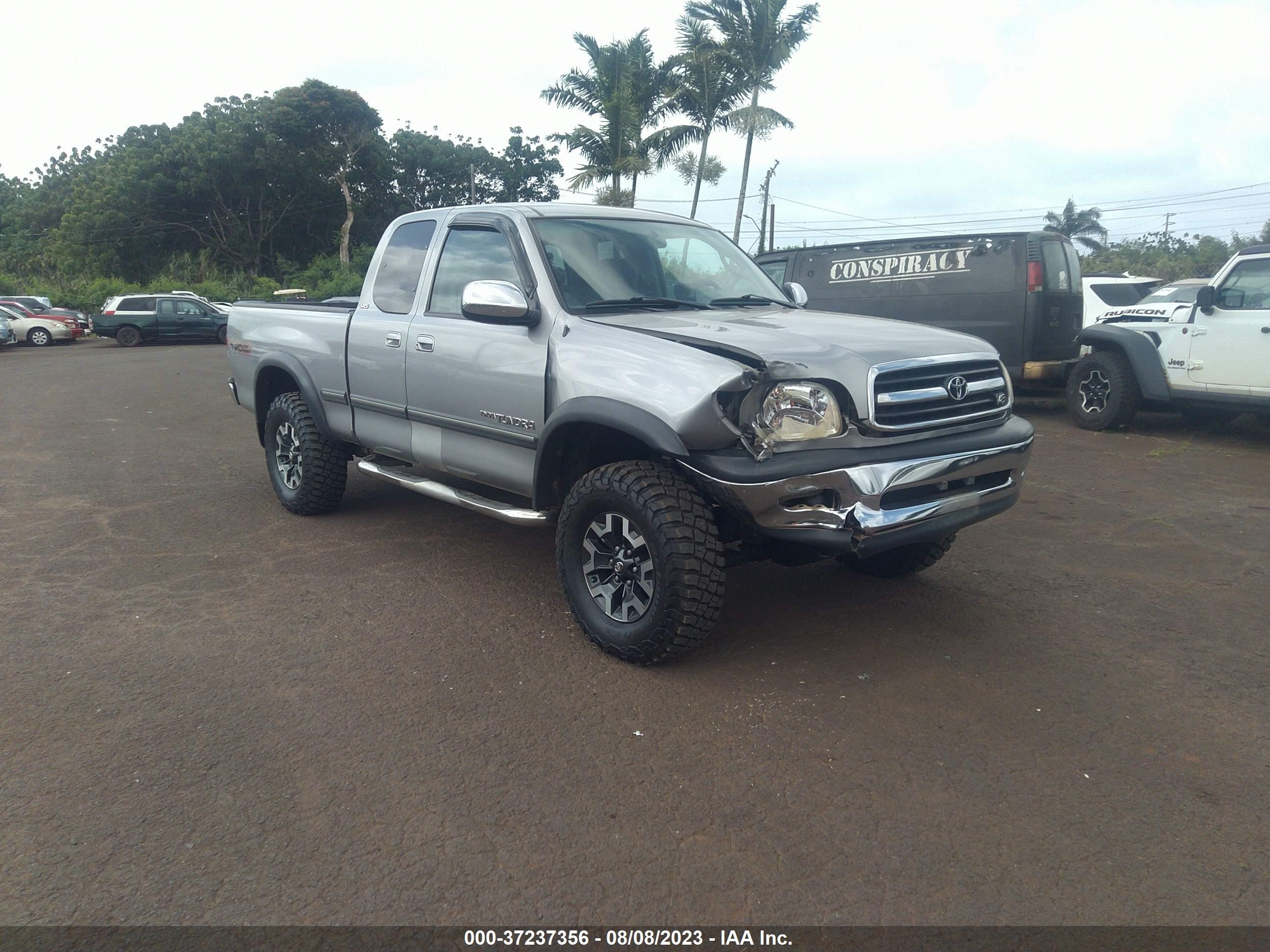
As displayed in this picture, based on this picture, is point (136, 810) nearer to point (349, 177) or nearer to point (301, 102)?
point (301, 102)

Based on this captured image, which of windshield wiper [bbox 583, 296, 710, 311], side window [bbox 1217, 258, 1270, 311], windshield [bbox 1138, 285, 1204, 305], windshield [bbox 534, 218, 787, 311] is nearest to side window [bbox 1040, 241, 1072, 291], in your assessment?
side window [bbox 1217, 258, 1270, 311]

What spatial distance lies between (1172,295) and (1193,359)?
20.9 feet

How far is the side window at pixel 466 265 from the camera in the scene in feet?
15.8

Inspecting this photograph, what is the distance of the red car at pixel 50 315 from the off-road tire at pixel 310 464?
26.4 m

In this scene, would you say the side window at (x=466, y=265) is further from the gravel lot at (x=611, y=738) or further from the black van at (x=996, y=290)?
the black van at (x=996, y=290)

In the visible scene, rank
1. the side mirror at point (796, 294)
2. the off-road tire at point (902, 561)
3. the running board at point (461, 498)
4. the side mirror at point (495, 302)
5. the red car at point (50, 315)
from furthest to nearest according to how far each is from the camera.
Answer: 1. the red car at point (50, 315)
2. the side mirror at point (796, 294)
3. the off-road tire at point (902, 561)
4. the running board at point (461, 498)
5. the side mirror at point (495, 302)

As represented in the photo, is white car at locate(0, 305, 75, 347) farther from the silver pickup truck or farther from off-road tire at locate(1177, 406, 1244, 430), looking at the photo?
off-road tire at locate(1177, 406, 1244, 430)

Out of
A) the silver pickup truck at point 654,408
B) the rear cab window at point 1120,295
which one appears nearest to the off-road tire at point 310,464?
the silver pickup truck at point 654,408

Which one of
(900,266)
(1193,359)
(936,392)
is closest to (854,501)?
(936,392)

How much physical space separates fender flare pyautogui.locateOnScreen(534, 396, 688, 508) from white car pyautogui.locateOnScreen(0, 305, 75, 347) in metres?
28.7

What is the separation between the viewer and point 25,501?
22.5 feet

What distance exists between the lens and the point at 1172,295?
1471 cm

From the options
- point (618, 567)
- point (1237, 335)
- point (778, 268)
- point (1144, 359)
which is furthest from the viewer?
point (778, 268)

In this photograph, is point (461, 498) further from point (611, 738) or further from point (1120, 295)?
point (1120, 295)
